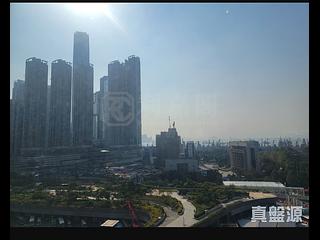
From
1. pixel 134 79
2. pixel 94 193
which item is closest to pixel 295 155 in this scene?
pixel 134 79

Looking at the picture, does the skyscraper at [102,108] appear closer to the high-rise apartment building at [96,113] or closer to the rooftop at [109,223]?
the high-rise apartment building at [96,113]

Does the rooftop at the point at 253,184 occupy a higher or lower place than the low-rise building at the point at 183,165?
lower

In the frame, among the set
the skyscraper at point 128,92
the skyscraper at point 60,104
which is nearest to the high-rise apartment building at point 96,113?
the skyscraper at point 128,92

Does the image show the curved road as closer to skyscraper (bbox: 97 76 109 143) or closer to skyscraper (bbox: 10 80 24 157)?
skyscraper (bbox: 97 76 109 143)

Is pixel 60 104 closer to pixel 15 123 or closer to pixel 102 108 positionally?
pixel 102 108

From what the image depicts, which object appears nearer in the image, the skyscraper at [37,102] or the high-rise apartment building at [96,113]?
the skyscraper at [37,102]

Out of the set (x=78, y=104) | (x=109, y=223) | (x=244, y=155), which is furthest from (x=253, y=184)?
(x=78, y=104)
